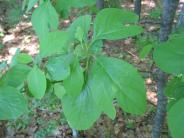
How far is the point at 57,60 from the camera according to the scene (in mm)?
857

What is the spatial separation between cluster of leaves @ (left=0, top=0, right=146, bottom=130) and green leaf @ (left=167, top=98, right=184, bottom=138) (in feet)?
0.28

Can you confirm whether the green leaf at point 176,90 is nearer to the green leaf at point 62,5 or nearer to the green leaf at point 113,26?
the green leaf at point 113,26

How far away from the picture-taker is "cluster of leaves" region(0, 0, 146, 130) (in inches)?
31.0

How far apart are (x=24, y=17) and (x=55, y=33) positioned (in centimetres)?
705

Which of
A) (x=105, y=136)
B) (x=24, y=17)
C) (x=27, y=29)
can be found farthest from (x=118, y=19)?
(x=24, y=17)

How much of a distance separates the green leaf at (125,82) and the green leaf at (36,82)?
0.18 meters

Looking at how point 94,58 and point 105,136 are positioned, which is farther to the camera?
point 105,136

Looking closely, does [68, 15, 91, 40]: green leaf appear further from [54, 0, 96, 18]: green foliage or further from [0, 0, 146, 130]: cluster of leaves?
[54, 0, 96, 18]: green foliage

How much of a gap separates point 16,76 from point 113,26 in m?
0.34

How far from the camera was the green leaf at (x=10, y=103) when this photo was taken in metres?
0.86

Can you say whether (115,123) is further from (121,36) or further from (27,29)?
(27,29)

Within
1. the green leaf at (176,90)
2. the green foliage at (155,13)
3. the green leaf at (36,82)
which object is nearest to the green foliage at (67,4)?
the green leaf at (36,82)

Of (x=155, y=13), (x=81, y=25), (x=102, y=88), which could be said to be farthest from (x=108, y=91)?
(x=155, y=13)

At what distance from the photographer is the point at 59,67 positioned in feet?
2.78
